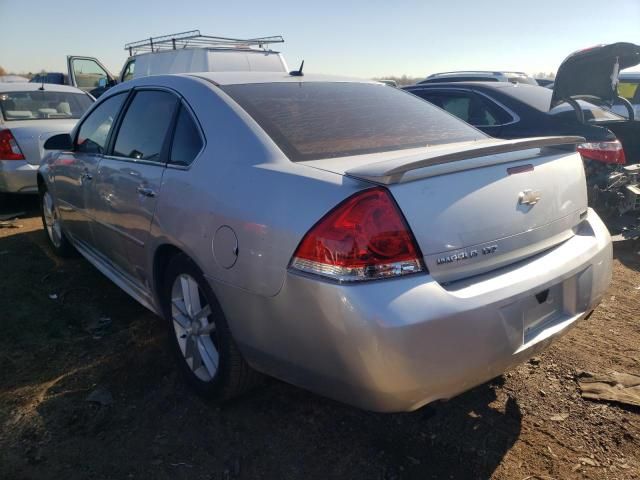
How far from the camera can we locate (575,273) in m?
2.26

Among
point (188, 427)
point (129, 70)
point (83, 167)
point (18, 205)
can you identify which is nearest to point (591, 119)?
point (83, 167)

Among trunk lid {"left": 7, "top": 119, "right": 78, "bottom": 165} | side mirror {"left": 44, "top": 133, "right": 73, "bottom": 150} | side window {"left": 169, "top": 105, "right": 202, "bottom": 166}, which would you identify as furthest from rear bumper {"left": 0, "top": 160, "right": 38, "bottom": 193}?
side window {"left": 169, "top": 105, "right": 202, "bottom": 166}

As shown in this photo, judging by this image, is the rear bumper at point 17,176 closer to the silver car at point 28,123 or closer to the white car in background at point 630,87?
the silver car at point 28,123

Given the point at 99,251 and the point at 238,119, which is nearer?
the point at 238,119

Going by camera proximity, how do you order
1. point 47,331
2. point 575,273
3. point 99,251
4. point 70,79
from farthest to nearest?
point 70,79 < point 99,251 < point 47,331 < point 575,273

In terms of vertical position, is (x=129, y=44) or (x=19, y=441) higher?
(x=129, y=44)

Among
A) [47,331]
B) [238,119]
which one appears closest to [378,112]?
[238,119]

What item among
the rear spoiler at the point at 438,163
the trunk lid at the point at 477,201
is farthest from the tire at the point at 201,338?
the rear spoiler at the point at 438,163

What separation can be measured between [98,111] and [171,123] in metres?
1.41

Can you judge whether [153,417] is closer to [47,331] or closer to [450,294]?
[47,331]

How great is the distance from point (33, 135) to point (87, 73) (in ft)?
30.2

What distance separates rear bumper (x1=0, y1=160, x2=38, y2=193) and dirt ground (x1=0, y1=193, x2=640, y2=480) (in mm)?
3628

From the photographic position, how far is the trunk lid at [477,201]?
74.7 inches

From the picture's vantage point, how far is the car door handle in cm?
279
